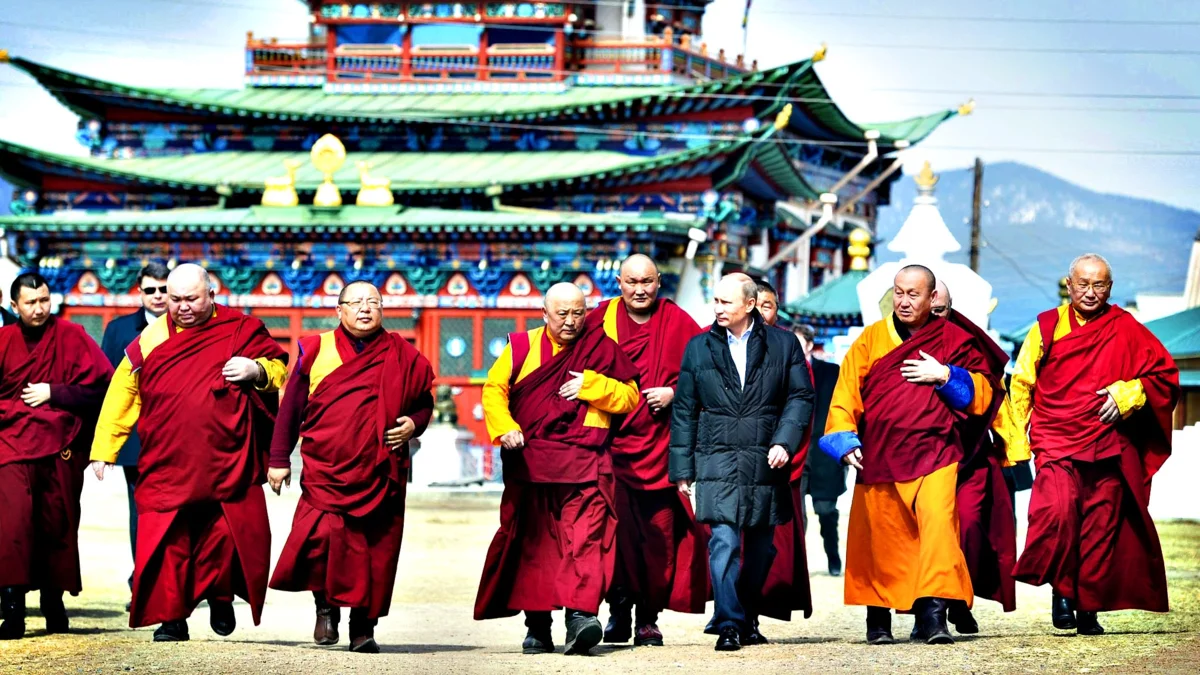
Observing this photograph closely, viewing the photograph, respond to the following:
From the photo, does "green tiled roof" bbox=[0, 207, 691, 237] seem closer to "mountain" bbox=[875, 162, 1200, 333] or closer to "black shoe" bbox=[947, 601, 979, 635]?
"black shoe" bbox=[947, 601, 979, 635]

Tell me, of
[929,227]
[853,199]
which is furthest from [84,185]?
[929,227]

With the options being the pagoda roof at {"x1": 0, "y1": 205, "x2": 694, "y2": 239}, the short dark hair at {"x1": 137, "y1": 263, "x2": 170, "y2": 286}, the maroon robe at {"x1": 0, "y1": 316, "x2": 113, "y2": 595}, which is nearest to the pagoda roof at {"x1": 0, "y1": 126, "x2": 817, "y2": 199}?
the pagoda roof at {"x1": 0, "y1": 205, "x2": 694, "y2": 239}

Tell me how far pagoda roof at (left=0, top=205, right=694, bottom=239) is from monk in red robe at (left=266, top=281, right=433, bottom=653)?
16606mm

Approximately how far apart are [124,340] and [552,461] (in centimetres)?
315

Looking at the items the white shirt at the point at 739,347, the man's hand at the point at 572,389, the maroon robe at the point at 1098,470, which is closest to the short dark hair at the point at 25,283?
the man's hand at the point at 572,389

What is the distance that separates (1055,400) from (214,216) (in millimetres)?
19672

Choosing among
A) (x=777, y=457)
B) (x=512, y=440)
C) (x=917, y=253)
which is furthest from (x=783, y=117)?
(x=777, y=457)

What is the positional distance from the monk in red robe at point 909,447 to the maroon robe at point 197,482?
2.54 m

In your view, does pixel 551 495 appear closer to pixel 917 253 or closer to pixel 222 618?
pixel 222 618

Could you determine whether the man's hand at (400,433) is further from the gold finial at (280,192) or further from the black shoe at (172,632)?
the gold finial at (280,192)

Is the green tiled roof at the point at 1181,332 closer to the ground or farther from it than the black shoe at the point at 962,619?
farther from it

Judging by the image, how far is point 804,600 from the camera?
9.71 metres

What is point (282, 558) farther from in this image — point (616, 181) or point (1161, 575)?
point (616, 181)

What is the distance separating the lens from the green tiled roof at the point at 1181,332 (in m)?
27.2
